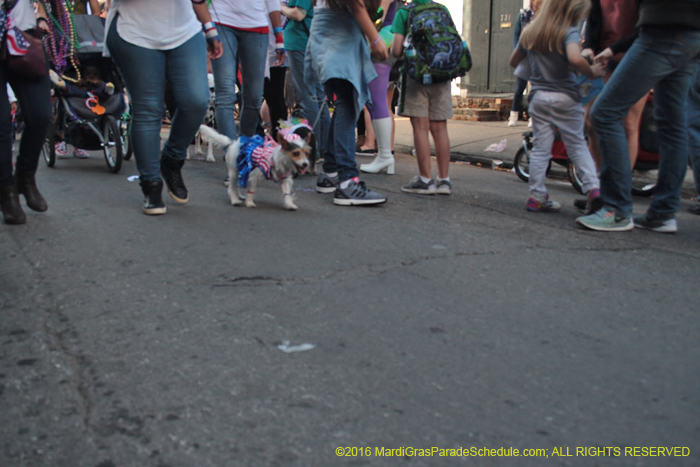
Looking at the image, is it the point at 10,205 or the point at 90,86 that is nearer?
the point at 10,205

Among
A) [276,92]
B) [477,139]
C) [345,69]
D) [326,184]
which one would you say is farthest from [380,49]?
[477,139]

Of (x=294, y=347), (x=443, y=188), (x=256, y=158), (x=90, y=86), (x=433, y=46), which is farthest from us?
(x=90, y=86)

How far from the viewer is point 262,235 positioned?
12.9ft

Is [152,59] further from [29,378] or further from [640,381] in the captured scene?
[640,381]

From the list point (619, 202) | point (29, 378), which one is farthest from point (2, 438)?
point (619, 202)

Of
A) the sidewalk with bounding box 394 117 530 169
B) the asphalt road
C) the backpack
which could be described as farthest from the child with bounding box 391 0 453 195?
the sidewalk with bounding box 394 117 530 169

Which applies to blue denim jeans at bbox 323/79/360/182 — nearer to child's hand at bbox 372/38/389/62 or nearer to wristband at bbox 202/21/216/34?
child's hand at bbox 372/38/389/62

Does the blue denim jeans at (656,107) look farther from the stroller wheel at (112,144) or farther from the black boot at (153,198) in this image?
the stroller wheel at (112,144)

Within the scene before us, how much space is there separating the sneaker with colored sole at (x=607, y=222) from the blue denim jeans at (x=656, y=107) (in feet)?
0.13

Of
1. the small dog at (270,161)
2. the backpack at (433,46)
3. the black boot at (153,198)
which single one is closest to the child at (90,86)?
the small dog at (270,161)

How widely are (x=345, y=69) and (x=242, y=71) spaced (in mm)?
1223

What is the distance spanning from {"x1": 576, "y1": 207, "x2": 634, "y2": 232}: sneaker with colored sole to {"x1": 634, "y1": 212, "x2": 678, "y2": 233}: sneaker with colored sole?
149 millimetres

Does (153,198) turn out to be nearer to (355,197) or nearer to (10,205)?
(10,205)

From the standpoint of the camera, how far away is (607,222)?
4277mm
